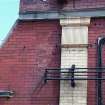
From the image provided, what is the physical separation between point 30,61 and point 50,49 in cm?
51

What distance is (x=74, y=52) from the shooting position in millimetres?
10328

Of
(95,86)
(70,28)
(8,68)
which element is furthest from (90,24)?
(8,68)

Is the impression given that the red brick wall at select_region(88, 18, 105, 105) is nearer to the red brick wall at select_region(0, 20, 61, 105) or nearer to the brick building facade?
the brick building facade

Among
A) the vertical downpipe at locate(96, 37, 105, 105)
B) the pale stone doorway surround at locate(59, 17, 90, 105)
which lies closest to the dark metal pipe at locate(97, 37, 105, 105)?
the vertical downpipe at locate(96, 37, 105, 105)

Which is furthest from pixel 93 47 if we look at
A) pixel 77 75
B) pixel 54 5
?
pixel 54 5

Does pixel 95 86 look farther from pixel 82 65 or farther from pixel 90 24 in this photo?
pixel 90 24

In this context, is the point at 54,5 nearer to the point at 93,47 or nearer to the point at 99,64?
the point at 93,47

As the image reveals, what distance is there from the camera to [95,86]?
10055mm

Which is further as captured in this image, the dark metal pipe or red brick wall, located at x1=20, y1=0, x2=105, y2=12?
red brick wall, located at x1=20, y1=0, x2=105, y2=12

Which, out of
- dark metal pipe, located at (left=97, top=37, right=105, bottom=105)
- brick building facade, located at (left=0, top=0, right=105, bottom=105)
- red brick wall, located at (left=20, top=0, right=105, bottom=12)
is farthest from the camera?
red brick wall, located at (left=20, top=0, right=105, bottom=12)

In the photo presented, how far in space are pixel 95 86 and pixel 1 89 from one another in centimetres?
204

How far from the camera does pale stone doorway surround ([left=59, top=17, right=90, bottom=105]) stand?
1001cm

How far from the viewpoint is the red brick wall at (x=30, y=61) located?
10.2 metres

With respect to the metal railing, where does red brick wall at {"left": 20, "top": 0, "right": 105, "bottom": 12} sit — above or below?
above
